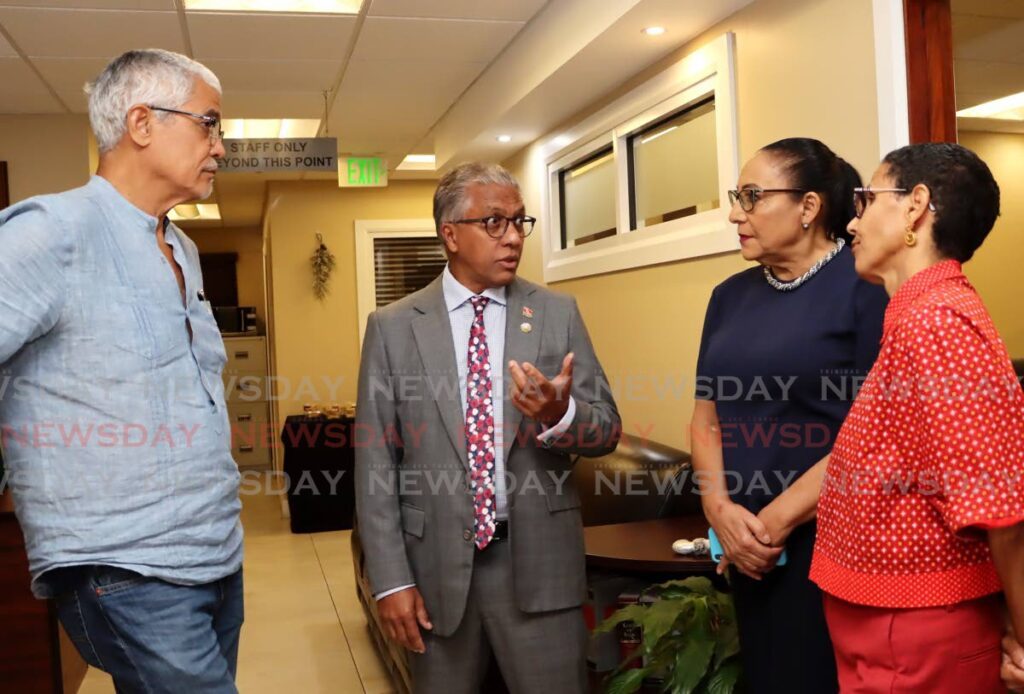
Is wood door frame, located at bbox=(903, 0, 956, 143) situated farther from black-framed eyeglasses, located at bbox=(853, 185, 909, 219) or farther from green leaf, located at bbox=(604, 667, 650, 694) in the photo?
green leaf, located at bbox=(604, 667, 650, 694)

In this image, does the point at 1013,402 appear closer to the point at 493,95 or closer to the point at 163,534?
the point at 163,534

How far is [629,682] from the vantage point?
2723 mm

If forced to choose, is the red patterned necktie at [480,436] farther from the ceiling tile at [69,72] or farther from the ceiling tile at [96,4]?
the ceiling tile at [69,72]

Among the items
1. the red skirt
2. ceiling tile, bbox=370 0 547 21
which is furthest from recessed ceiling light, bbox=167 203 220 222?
the red skirt

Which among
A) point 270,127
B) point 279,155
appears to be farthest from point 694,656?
point 270,127

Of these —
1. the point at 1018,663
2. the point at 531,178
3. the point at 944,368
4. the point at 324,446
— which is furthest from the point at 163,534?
the point at 324,446

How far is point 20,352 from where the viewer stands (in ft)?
4.85

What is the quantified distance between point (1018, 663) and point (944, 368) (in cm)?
52

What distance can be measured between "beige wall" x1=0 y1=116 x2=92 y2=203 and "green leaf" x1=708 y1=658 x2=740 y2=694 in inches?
220

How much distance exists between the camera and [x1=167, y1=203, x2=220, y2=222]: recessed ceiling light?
473 inches

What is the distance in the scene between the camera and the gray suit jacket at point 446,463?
219 cm

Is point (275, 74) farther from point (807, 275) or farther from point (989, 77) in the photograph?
point (807, 275)

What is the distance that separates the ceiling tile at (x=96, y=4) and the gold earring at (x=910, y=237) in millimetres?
3894

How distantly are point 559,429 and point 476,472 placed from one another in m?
0.22
